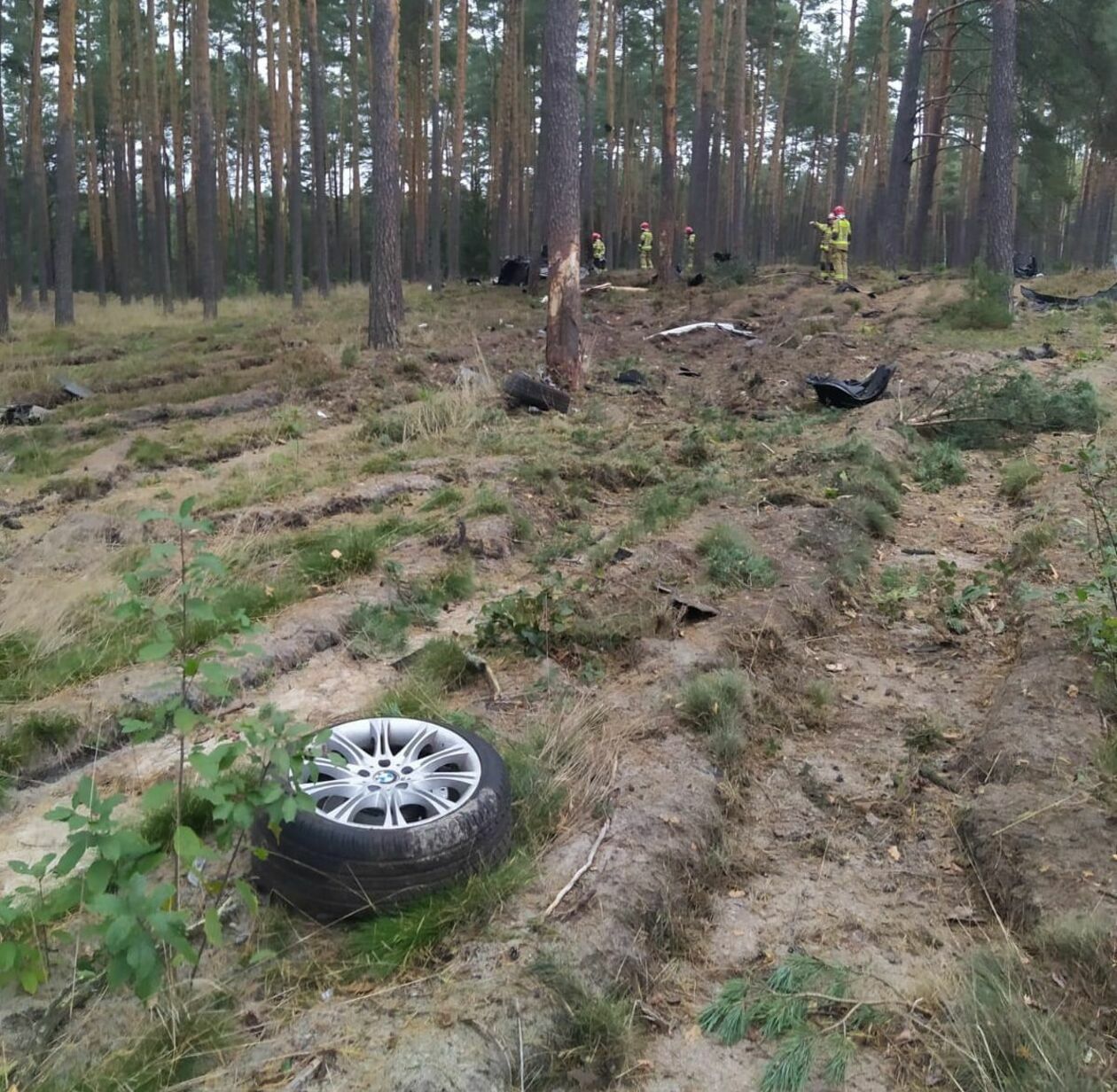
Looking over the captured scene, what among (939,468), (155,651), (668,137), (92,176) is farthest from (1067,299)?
(92,176)

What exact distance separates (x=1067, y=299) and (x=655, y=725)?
1883 cm

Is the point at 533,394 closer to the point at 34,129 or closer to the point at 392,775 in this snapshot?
the point at 392,775

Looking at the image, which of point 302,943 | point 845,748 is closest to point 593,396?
point 845,748

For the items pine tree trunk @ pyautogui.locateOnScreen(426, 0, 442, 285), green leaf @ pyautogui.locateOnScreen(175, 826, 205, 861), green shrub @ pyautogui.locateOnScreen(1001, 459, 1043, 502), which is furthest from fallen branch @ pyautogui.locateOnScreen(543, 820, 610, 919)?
pine tree trunk @ pyautogui.locateOnScreen(426, 0, 442, 285)

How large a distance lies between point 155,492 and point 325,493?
1.54m

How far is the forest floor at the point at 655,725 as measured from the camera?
2.62 m

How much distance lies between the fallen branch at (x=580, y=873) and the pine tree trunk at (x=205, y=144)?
2281 cm

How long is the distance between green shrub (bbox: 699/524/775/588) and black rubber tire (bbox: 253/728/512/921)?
3.34 meters

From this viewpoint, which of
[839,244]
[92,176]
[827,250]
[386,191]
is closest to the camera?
[386,191]

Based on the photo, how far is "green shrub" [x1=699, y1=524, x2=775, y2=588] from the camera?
610 centimetres

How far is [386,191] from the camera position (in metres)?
16.2

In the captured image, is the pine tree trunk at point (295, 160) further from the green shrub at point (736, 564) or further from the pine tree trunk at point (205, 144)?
the green shrub at point (736, 564)

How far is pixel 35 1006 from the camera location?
109 inches

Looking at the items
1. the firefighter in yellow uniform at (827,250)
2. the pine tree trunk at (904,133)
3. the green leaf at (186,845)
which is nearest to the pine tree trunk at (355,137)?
the pine tree trunk at (904,133)
